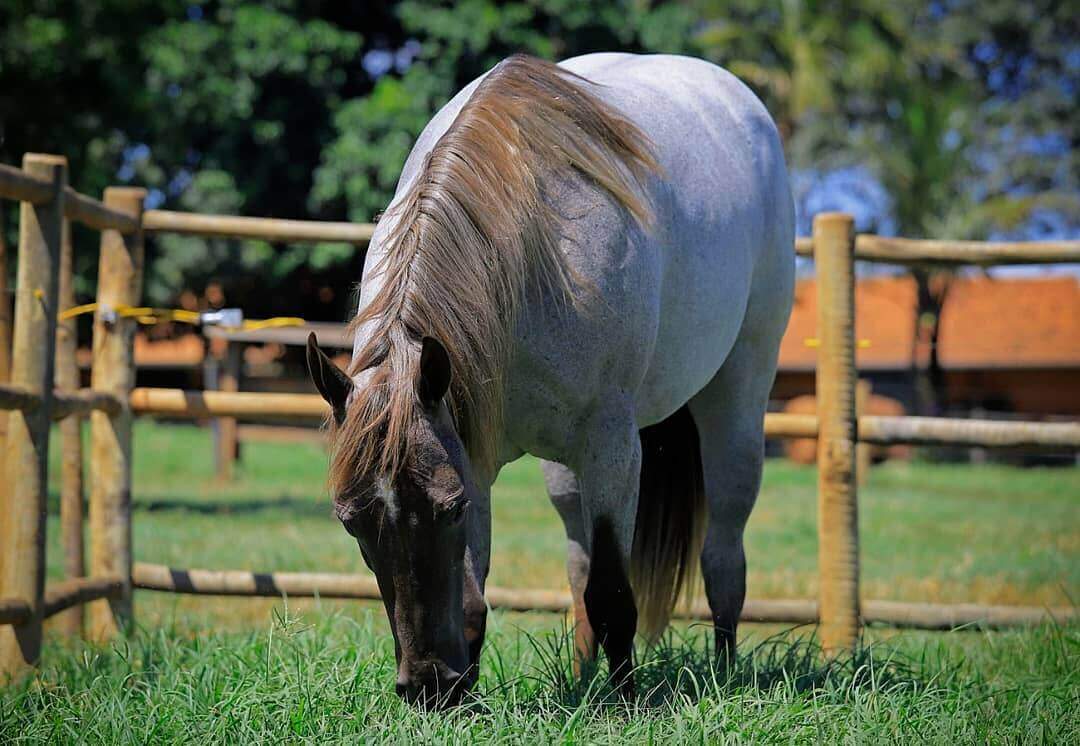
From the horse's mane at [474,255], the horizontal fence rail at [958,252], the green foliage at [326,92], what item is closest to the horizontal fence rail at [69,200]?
the horse's mane at [474,255]

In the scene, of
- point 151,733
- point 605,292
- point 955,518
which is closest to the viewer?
point 151,733

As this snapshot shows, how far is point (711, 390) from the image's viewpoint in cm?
379

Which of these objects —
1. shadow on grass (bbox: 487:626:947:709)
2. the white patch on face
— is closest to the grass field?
shadow on grass (bbox: 487:626:947:709)

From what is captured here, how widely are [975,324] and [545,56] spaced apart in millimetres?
15376

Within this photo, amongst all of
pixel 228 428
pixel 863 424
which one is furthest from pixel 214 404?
pixel 228 428

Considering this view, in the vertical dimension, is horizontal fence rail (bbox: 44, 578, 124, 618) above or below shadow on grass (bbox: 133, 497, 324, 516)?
above

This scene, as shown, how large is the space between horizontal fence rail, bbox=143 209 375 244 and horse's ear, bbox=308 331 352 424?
217 centimetres

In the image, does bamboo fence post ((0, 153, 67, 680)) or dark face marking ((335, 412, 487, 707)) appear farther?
bamboo fence post ((0, 153, 67, 680))

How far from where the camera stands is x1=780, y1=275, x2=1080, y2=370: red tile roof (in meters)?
22.7

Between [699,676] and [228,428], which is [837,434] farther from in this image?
[228,428]

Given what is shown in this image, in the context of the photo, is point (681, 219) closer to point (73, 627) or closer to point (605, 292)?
point (605, 292)

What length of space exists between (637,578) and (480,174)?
66.0 inches

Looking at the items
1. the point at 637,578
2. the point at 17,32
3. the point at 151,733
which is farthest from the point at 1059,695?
the point at 17,32

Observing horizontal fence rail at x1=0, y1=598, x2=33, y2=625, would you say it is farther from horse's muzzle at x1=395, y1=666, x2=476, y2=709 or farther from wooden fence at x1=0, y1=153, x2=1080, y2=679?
horse's muzzle at x1=395, y1=666, x2=476, y2=709
